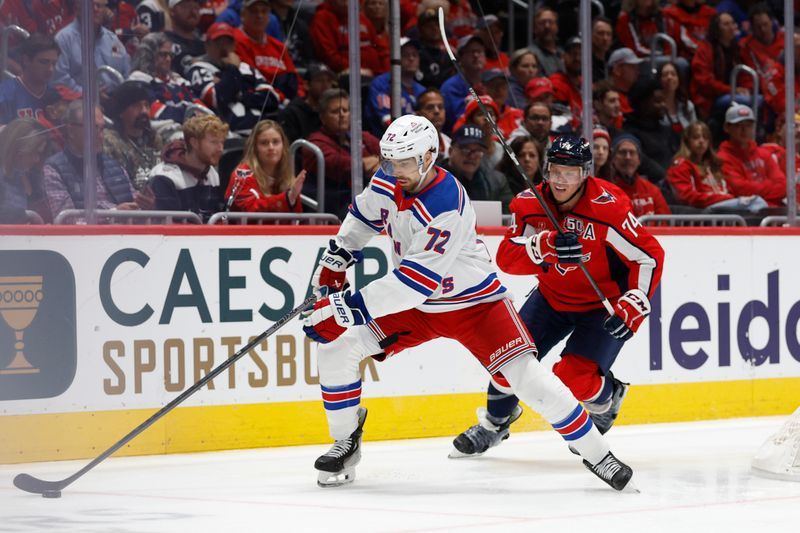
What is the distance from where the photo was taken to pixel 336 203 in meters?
6.17

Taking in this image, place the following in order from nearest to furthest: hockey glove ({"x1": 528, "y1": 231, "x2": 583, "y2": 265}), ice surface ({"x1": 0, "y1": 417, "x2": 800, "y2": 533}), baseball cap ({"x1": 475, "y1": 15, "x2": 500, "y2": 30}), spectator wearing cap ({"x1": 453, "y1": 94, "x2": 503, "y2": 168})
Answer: ice surface ({"x1": 0, "y1": 417, "x2": 800, "y2": 533}) → hockey glove ({"x1": 528, "y1": 231, "x2": 583, "y2": 265}) → spectator wearing cap ({"x1": 453, "y1": 94, "x2": 503, "y2": 168}) → baseball cap ({"x1": 475, "y1": 15, "x2": 500, "y2": 30})

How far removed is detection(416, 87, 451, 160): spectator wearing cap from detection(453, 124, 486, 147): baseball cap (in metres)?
0.10

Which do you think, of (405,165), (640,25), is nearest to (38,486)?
(405,165)

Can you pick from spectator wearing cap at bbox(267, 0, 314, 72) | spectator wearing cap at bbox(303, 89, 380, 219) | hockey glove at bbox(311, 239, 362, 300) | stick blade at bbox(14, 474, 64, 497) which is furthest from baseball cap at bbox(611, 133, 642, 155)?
stick blade at bbox(14, 474, 64, 497)

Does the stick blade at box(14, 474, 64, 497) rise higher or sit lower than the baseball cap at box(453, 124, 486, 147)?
lower

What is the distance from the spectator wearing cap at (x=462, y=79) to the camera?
7164 millimetres

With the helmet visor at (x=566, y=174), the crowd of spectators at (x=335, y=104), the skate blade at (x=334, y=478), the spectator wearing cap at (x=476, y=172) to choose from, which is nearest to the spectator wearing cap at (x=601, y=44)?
the crowd of spectators at (x=335, y=104)

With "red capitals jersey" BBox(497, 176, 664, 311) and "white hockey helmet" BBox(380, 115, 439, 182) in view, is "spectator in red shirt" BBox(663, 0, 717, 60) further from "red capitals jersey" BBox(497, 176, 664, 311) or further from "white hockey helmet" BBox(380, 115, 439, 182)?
"white hockey helmet" BBox(380, 115, 439, 182)

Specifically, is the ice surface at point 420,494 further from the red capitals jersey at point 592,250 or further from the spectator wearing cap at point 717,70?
the spectator wearing cap at point 717,70

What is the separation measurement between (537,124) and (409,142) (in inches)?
112

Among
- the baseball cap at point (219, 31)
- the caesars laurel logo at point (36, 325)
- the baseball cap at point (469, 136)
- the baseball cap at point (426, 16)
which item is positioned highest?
the baseball cap at point (426, 16)

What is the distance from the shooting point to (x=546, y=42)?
324 inches

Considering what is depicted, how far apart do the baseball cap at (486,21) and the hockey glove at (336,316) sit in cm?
375

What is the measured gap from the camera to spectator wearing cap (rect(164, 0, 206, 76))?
6.43 metres
